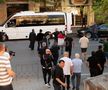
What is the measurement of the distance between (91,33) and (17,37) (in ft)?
22.5

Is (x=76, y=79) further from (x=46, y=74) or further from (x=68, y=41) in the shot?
(x=68, y=41)

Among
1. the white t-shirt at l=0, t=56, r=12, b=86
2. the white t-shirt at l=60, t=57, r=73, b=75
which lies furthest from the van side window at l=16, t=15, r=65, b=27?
the white t-shirt at l=0, t=56, r=12, b=86

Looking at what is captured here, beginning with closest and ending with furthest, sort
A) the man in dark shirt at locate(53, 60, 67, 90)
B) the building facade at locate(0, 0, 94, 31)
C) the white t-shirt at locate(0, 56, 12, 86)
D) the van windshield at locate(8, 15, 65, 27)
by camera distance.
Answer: the white t-shirt at locate(0, 56, 12, 86)
the man in dark shirt at locate(53, 60, 67, 90)
the van windshield at locate(8, 15, 65, 27)
the building facade at locate(0, 0, 94, 31)

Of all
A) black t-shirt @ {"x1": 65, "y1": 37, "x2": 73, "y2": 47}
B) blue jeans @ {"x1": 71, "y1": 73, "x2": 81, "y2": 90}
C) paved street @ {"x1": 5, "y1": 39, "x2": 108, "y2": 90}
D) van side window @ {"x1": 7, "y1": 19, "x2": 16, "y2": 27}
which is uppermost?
van side window @ {"x1": 7, "y1": 19, "x2": 16, "y2": 27}

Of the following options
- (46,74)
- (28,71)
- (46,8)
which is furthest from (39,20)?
(46,74)

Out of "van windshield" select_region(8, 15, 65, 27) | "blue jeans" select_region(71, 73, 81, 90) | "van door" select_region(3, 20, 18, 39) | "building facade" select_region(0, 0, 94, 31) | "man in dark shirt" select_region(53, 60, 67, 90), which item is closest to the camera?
"man in dark shirt" select_region(53, 60, 67, 90)

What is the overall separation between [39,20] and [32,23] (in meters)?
0.76

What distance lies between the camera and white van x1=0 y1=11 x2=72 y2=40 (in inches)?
1718

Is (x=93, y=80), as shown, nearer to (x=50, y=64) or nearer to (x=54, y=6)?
(x=50, y=64)

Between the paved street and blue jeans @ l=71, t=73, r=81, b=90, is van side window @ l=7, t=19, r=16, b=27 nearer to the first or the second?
the paved street

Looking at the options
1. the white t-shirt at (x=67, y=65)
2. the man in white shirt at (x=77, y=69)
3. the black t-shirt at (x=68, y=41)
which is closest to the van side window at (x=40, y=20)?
the black t-shirt at (x=68, y=41)

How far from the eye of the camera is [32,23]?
44.1m

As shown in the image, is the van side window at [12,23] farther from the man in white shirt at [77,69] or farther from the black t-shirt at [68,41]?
the man in white shirt at [77,69]

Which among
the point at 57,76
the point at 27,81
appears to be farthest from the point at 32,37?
the point at 57,76
